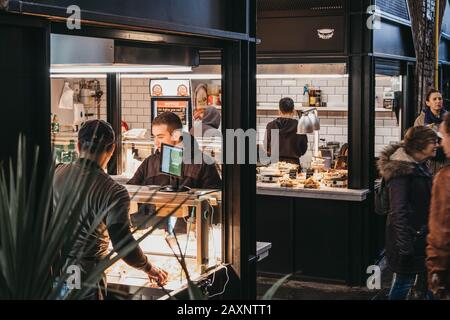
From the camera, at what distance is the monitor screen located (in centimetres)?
583

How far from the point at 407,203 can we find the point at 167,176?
6.69 feet

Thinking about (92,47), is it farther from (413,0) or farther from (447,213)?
(413,0)

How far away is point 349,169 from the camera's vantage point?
8.52 m

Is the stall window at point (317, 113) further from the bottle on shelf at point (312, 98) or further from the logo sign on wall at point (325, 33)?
the logo sign on wall at point (325, 33)

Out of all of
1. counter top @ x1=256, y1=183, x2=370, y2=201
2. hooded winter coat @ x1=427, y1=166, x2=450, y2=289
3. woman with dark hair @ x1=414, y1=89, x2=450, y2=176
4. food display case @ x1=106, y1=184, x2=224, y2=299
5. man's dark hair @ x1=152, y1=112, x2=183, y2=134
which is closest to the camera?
hooded winter coat @ x1=427, y1=166, x2=450, y2=289

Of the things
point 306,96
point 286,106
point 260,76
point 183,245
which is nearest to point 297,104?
point 306,96

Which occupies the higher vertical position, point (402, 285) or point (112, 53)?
point (112, 53)

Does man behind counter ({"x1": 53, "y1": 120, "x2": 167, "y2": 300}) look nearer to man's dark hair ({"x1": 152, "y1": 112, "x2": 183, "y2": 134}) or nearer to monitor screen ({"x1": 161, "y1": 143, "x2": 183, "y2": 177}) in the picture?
monitor screen ({"x1": 161, "y1": 143, "x2": 183, "y2": 177})

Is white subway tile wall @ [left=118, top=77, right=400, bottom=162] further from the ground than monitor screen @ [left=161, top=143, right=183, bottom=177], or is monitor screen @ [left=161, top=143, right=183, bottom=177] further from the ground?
white subway tile wall @ [left=118, top=77, right=400, bottom=162]

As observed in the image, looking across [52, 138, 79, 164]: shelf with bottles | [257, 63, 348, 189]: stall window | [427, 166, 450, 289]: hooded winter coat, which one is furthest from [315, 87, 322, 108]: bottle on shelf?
[427, 166, 450, 289]: hooded winter coat

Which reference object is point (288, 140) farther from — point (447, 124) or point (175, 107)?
point (447, 124)

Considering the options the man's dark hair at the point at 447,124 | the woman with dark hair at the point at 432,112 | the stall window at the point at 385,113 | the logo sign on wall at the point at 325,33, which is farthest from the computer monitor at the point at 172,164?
the stall window at the point at 385,113

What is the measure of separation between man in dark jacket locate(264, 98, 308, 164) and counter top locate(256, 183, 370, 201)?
991 millimetres
